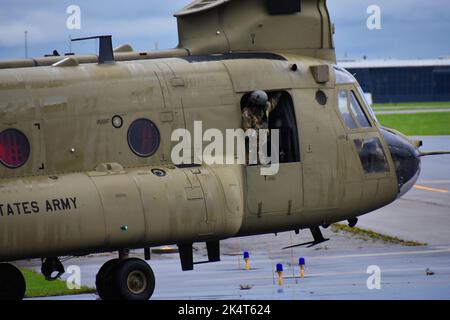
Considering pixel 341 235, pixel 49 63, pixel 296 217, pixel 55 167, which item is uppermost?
pixel 49 63

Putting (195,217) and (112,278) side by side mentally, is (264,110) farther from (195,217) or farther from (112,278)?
(112,278)

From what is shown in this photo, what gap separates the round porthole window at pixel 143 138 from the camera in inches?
597

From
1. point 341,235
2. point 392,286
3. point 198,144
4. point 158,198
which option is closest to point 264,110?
point 198,144

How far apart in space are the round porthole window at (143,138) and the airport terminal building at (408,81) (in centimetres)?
15231

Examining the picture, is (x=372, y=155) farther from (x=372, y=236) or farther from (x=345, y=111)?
(x=372, y=236)

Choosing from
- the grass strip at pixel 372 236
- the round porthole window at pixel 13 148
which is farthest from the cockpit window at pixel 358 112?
the grass strip at pixel 372 236

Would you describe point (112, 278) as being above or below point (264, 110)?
below

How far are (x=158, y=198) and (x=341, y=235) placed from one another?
1284 cm

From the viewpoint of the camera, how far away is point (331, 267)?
21703 mm

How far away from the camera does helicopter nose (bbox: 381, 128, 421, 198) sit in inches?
677

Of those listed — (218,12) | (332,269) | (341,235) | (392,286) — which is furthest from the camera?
(341,235)

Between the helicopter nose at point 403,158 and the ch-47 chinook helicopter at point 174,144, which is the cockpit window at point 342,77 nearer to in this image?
the ch-47 chinook helicopter at point 174,144

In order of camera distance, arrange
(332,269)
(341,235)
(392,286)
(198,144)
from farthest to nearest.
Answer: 1. (341,235)
2. (332,269)
3. (392,286)
4. (198,144)

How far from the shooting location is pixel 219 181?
50.5 feet
